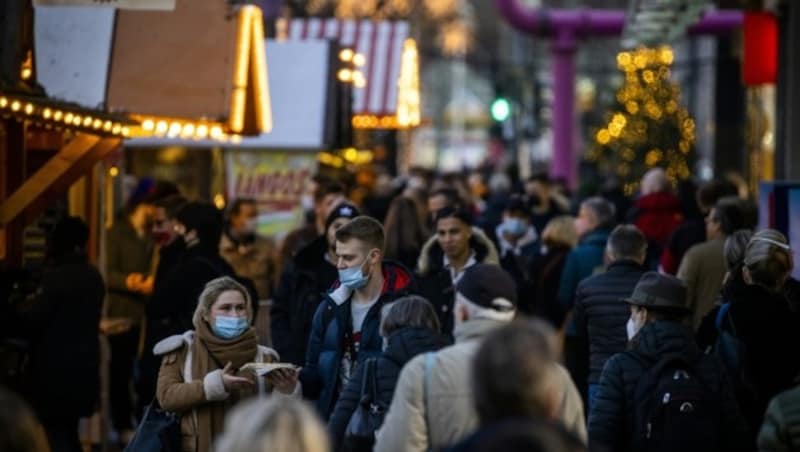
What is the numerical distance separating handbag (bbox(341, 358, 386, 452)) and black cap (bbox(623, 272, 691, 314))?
1508 mm

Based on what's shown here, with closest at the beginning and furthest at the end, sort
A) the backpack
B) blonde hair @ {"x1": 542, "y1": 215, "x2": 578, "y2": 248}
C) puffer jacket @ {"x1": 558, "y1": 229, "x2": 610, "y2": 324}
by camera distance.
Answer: the backpack < puffer jacket @ {"x1": 558, "y1": 229, "x2": 610, "y2": 324} < blonde hair @ {"x1": 542, "y1": 215, "x2": 578, "y2": 248}

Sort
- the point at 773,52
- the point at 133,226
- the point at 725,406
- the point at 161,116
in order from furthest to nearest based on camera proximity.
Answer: the point at 773,52 → the point at 133,226 → the point at 161,116 → the point at 725,406

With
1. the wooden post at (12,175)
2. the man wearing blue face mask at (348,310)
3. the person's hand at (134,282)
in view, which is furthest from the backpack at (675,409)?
the person's hand at (134,282)

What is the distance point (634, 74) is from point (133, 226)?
16494mm

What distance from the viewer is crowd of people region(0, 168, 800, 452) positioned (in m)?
6.11

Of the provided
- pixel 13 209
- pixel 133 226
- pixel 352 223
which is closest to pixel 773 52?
pixel 133 226

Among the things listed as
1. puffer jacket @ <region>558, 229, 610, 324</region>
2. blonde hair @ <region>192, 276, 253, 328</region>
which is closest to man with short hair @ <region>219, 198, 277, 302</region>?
puffer jacket @ <region>558, 229, 610, 324</region>

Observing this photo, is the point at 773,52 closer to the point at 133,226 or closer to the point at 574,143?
the point at 133,226

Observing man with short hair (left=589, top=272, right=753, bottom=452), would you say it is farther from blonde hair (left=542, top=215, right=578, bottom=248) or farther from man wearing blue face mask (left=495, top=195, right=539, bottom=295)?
man wearing blue face mask (left=495, top=195, right=539, bottom=295)

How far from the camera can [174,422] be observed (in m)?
9.18

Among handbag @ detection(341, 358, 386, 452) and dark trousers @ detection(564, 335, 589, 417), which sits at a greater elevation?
handbag @ detection(341, 358, 386, 452)

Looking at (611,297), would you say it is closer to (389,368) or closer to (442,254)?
(442,254)

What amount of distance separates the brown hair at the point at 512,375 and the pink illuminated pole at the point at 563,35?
30.1m

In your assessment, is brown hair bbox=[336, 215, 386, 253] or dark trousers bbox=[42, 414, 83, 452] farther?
dark trousers bbox=[42, 414, 83, 452]
